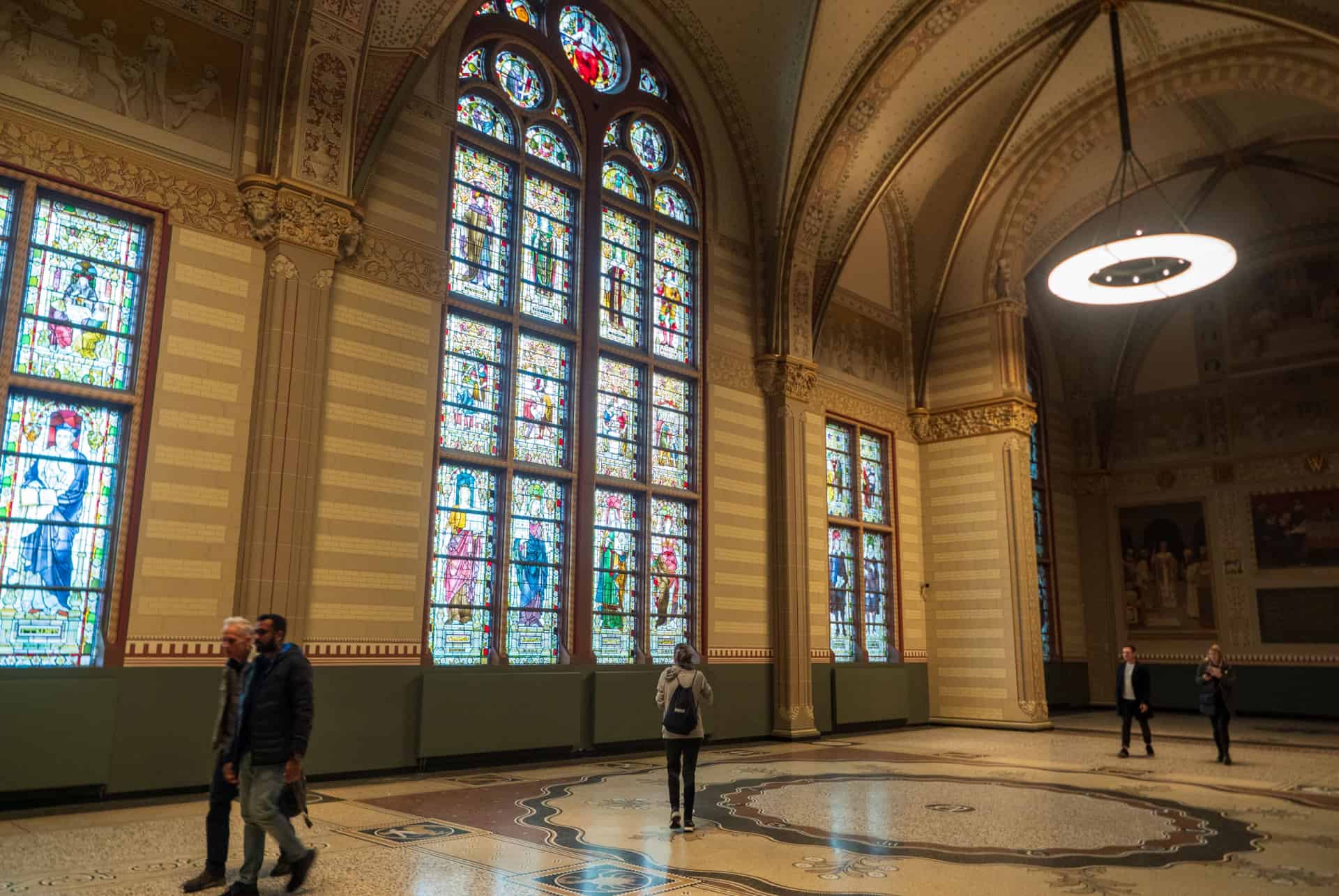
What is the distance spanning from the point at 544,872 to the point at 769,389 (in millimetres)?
11932

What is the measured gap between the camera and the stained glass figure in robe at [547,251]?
14.1m

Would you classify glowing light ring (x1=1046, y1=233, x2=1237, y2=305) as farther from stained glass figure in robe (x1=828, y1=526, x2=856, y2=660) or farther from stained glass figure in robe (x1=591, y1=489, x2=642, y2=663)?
stained glass figure in robe (x1=591, y1=489, x2=642, y2=663)

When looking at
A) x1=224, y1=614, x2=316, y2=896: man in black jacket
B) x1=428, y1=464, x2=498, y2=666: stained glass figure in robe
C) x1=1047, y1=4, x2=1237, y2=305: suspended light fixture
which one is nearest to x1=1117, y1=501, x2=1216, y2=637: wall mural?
x1=1047, y1=4, x2=1237, y2=305: suspended light fixture

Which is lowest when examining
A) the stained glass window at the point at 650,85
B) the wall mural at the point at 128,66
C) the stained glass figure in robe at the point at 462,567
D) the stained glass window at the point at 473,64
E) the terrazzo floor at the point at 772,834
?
the terrazzo floor at the point at 772,834

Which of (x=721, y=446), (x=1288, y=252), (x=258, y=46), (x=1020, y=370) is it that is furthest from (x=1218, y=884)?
(x=1288, y=252)

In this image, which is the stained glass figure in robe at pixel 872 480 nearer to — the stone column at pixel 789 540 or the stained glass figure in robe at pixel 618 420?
the stone column at pixel 789 540

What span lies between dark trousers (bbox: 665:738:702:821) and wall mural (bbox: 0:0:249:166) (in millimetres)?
8155

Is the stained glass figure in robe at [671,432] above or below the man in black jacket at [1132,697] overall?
above

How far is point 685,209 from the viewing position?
16969 mm

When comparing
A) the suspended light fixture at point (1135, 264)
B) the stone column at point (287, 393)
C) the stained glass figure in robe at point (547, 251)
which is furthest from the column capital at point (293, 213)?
the suspended light fixture at point (1135, 264)

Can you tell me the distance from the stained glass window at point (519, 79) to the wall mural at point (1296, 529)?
20.5 meters

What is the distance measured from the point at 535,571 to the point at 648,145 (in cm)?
758

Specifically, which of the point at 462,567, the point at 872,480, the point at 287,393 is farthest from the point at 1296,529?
the point at 287,393

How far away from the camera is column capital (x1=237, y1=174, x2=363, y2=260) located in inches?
431
